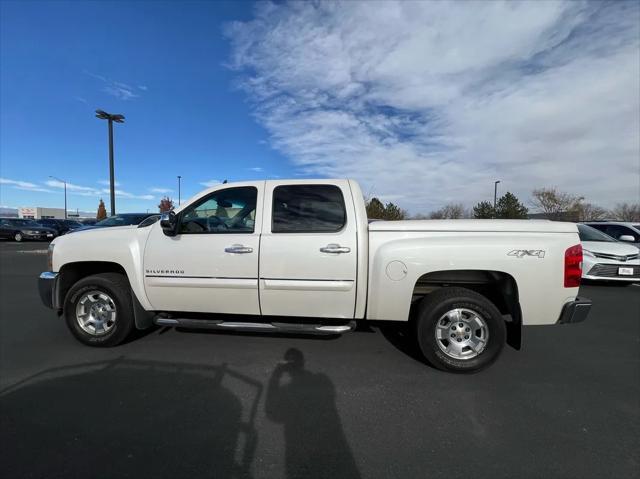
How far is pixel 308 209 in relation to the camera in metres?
3.86

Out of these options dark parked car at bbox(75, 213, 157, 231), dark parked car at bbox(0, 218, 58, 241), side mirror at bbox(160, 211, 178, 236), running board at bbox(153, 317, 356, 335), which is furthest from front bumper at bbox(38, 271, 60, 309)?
dark parked car at bbox(0, 218, 58, 241)

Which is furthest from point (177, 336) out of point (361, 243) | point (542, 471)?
point (542, 471)

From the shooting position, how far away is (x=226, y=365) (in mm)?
3686

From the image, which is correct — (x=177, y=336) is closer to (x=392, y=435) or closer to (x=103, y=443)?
(x=103, y=443)

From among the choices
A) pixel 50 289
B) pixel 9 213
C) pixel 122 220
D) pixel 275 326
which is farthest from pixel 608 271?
pixel 9 213

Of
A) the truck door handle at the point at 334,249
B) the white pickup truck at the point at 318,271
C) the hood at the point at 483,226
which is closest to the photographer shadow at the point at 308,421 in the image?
the white pickup truck at the point at 318,271

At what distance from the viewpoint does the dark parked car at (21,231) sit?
75.9ft

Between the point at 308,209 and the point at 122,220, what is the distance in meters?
13.1

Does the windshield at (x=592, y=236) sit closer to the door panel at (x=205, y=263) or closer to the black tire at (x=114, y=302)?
the door panel at (x=205, y=263)

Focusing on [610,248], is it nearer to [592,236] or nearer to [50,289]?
[592,236]

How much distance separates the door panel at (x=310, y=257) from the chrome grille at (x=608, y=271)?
24.4 feet

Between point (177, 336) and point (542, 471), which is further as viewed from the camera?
point (177, 336)

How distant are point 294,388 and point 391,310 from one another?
1.26 meters

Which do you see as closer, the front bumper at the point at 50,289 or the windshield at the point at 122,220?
the front bumper at the point at 50,289
